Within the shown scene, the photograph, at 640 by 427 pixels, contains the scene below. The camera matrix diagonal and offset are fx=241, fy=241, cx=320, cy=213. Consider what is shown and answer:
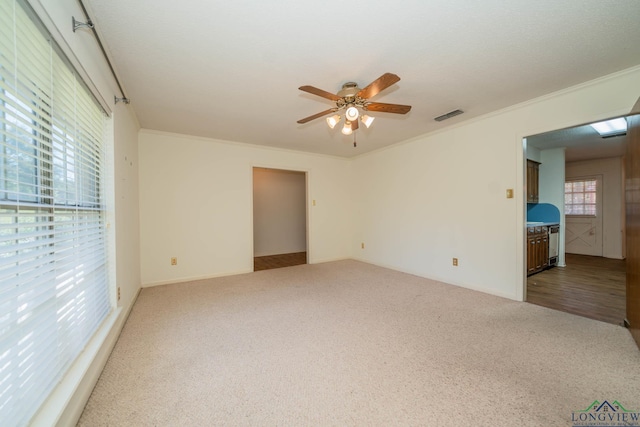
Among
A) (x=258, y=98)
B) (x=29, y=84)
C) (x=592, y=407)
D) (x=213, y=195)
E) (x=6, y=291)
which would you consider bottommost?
(x=592, y=407)

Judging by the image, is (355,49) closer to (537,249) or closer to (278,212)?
(537,249)

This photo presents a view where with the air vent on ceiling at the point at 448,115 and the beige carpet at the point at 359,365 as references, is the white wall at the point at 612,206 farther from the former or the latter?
the air vent on ceiling at the point at 448,115

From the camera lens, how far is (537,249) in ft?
14.2

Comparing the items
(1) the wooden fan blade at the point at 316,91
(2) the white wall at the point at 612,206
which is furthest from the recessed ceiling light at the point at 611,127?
(1) the wooden fan blade at the point at 316,91

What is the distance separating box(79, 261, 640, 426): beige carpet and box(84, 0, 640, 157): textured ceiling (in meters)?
2.42

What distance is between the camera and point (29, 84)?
3.56 feet

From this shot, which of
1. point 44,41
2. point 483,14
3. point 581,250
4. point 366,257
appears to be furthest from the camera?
point 581,250

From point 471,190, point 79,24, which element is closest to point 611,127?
point 471,190

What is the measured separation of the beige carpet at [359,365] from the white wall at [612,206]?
16.6 feet

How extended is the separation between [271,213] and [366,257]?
111 inches

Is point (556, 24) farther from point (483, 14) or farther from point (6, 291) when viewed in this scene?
point (6, 291)

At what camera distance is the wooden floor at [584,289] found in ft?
8.96

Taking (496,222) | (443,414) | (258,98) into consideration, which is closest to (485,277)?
(496,222)

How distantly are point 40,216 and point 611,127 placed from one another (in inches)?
243
